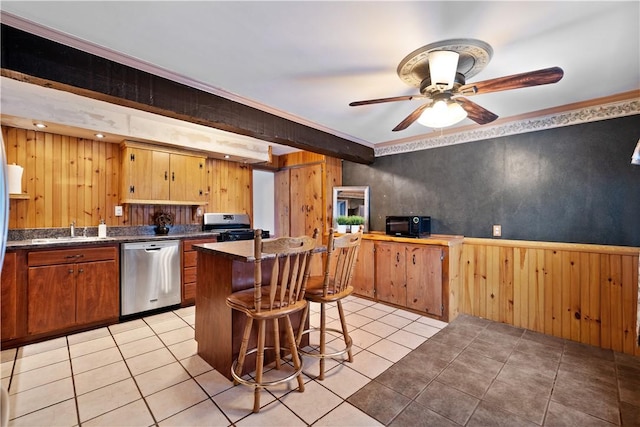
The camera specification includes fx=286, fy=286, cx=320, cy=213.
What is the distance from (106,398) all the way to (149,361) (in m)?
0.44

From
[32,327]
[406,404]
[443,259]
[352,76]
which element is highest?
[352,76]

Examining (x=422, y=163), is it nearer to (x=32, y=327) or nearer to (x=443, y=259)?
(x=443, y=259)

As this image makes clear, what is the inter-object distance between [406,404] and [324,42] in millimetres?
2362

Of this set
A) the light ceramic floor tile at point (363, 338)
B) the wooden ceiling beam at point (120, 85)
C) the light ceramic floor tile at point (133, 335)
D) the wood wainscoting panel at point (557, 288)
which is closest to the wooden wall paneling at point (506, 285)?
the wood wainscoting panel at point (557, 288)

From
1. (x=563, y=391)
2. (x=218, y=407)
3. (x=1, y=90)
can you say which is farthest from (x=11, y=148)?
(x=563, y=391)

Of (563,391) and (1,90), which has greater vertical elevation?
(1,90)

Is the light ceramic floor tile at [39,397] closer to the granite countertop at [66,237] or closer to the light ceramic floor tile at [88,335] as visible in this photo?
the light ceramic floor tile at [88,335]

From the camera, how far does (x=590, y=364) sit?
2309 millimetres

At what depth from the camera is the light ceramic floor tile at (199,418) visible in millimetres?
1646

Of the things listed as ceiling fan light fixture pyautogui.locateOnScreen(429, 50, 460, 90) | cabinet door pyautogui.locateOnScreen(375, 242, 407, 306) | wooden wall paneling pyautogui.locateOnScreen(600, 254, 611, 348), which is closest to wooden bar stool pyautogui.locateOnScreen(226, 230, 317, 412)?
ceiling fan light fixture pyautogui.locateOnScreen(429, 50, 460, 90)

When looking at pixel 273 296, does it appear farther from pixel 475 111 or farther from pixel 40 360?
pixel 40 360

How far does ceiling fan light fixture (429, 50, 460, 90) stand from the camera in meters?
1.71

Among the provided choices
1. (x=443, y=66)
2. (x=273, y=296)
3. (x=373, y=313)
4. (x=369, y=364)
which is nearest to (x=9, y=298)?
(x=273, y=296)

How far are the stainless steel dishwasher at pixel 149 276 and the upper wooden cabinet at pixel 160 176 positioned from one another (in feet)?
2.20
